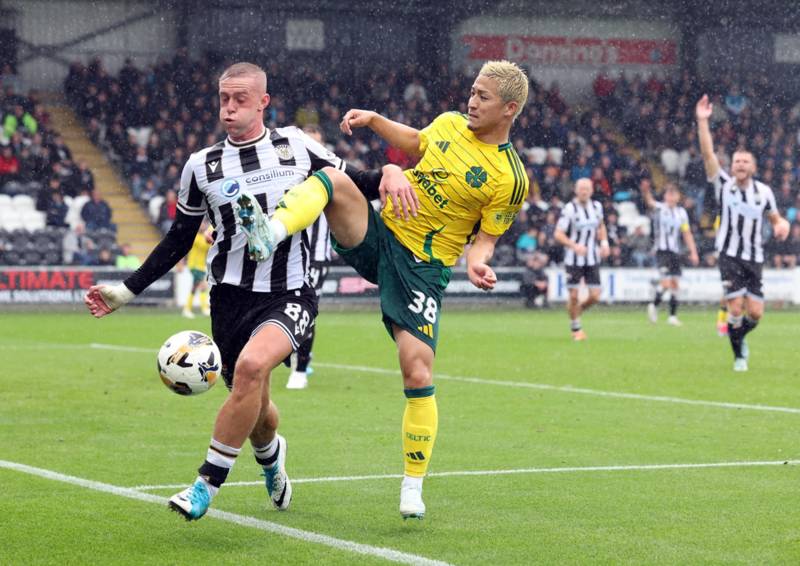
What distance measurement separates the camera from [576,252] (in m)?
20.2

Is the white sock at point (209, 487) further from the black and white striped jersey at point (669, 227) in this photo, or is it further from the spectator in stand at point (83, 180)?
the spectator in stand at point (83, 180)

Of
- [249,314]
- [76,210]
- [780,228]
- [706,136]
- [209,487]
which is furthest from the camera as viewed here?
[76,210]

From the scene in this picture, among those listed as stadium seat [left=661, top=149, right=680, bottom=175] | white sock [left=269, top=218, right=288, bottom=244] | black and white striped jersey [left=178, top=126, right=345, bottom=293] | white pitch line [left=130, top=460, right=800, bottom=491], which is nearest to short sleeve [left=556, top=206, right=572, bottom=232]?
white pitch line [left=130, top=460, right=800, bottom=491]

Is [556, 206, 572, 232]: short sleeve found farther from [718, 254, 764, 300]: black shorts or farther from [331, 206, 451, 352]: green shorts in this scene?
[331, 206, 451, 352]: green shorts

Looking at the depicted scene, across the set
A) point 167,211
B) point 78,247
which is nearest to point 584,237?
point 167,211

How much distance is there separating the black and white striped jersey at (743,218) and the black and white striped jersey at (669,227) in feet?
30.7

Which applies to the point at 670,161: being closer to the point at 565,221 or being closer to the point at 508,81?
the point at 565,221

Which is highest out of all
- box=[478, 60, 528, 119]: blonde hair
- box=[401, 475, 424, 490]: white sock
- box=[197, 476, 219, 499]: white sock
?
box=[478, 60, 528, 119]: blonde hair

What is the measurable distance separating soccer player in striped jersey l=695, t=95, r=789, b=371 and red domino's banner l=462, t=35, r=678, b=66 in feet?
76.1

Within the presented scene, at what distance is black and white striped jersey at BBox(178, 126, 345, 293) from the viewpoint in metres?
6.23

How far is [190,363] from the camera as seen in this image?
19.8 ft

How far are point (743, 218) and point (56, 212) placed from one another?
695 inches

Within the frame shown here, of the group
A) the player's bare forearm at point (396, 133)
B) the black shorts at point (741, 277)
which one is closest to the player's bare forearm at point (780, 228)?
the black shorts at point (741, 277)

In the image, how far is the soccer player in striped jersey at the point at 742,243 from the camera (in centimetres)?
1459
